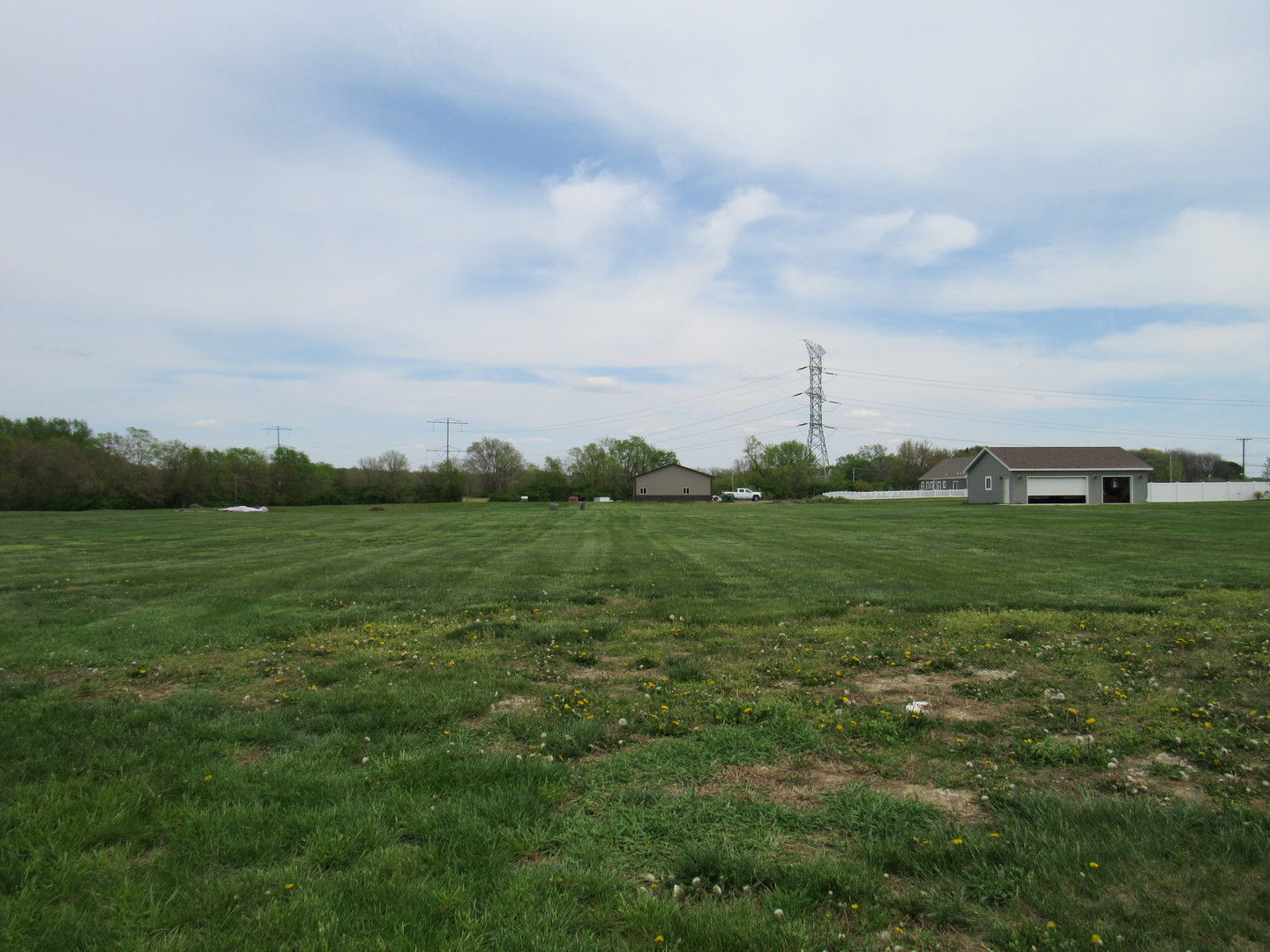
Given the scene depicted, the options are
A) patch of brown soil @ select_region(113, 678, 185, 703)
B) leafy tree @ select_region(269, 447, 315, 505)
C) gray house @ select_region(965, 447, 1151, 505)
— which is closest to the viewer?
patch of brown soil @ select_region(113, 678, 185, 703)

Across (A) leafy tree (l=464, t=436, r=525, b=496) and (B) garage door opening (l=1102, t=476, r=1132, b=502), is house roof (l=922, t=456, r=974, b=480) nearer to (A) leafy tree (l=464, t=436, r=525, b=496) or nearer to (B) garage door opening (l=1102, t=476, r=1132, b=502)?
(B) garage door opening (l=1102, t=476, r=1132, b=502)

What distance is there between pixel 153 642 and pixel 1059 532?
25275 millimetres

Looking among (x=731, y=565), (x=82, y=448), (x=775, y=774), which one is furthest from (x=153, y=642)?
(x=82, y=448)

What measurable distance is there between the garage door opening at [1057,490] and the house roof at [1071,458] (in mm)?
926

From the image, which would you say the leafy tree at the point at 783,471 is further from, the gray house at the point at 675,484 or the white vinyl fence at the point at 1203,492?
the white vinyl fence at the point at 1203,492

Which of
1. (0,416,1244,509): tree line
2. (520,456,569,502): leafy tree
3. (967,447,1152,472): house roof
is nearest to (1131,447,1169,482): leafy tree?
(0,416,1244,509): tree line

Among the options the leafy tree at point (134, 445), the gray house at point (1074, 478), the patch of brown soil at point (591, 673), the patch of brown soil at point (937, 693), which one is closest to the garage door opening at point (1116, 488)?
the gray house at point (1074, 478)

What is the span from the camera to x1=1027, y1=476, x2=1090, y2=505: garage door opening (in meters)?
49.2

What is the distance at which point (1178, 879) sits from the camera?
10.4ft

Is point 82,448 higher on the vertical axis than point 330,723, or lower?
higher

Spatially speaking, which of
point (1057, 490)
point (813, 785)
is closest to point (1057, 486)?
point (1057, 490)

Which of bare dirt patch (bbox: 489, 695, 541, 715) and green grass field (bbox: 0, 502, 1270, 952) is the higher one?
green grass field (bbox: 0, 502, 1270, 952)

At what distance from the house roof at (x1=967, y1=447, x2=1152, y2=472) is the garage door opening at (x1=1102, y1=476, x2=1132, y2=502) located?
3.75 ft

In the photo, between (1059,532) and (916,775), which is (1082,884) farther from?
(1059,532)
